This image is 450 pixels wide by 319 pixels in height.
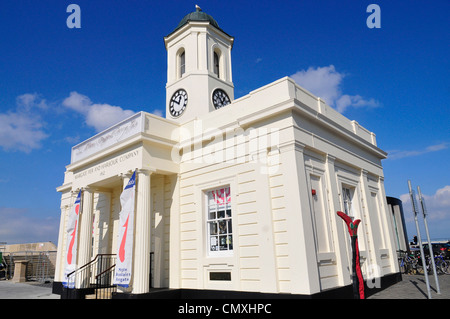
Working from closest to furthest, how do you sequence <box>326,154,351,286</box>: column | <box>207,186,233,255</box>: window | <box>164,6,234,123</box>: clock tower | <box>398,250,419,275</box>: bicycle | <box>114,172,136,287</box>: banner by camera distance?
<box>326,154,351,286</box>: column, <box>114,172,136,287</box>: banner, <box>207,186,233,255</box>: window, <box>164,6,234,123</box>: clock tower, <box>398,250,419,275</box>: bicycle

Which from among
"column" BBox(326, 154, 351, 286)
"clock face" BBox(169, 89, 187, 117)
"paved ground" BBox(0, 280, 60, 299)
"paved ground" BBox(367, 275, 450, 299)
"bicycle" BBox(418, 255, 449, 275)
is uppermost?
"clock face" BBox(169, 89, 187, 117)

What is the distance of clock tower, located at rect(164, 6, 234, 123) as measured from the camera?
14836 mm

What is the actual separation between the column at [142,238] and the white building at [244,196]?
3 cm

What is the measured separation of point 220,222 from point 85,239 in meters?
5.58

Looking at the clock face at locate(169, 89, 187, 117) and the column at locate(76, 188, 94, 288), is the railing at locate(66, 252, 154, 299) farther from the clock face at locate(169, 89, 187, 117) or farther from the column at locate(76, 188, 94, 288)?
the clock face at locate(169, 89, 187, 117)

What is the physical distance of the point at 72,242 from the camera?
12.8m

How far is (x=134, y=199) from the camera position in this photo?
416 inches

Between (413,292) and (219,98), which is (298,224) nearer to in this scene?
(413,292)

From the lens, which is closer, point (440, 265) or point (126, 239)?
point (126, 239)

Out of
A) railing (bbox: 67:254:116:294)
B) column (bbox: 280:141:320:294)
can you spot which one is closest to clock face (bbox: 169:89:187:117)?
railing (bbox: 67:254:116:294)

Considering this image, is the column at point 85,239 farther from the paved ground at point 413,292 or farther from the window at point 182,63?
the paved ground at point 413,292

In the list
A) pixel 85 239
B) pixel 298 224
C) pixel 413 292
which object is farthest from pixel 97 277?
pixel 413 292
